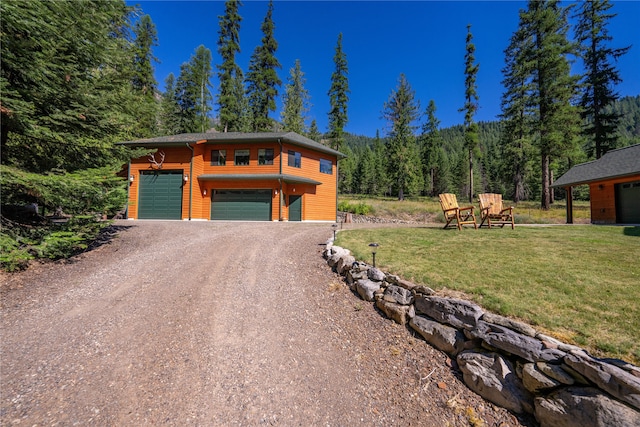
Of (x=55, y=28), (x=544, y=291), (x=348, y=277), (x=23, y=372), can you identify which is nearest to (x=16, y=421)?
(x=23, y=372)

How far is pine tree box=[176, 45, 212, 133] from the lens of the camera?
2712 cm

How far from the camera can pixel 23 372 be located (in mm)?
2492

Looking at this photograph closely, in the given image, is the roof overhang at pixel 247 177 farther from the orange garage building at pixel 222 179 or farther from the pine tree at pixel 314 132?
the pine tree at pixel 314 132

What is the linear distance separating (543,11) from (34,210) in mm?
30608

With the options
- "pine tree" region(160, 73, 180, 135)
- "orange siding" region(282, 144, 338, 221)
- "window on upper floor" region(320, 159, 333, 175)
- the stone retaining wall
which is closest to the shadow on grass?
the stone retaining wall

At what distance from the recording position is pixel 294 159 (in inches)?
632

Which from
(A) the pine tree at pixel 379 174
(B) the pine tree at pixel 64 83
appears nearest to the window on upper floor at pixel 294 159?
(B) the pine tree at pixel 64 83

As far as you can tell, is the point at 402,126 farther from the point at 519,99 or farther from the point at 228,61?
the point at 228,61

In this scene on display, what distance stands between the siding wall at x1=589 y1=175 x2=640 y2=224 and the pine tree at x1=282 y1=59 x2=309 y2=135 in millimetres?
22798

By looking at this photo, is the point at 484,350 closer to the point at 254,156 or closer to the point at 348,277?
the point at 348,277

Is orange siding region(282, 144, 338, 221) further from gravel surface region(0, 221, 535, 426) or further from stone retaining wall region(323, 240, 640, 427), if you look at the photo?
stone retaining wall region(323, 240, 640, 427)

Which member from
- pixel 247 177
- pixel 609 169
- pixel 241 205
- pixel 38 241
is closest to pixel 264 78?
pixel 247 177

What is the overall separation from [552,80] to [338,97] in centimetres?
1852

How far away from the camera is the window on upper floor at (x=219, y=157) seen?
1566cm
